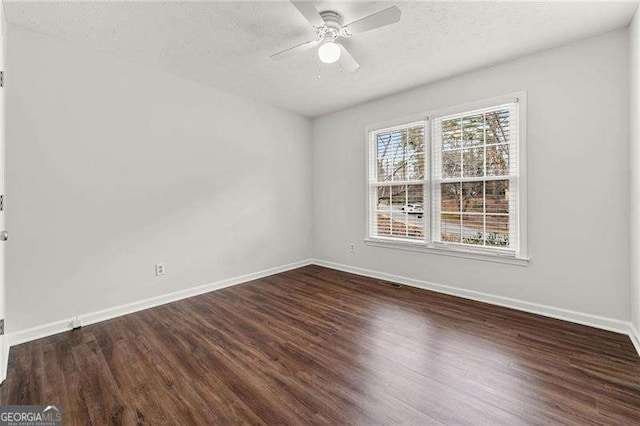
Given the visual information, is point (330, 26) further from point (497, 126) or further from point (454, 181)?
point (454, 181)

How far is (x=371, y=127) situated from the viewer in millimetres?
4266

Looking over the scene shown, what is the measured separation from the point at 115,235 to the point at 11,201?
2.63ft

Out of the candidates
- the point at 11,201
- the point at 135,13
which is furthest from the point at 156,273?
the point at 135,13

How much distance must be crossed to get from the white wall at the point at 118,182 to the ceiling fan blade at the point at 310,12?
6.67 feet

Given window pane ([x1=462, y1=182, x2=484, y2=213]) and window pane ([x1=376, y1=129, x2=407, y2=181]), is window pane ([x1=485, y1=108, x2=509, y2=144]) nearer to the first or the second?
window pane ([x1=462, y1=182, x2=484, y2=213])

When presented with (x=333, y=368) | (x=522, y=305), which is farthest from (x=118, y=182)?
(x=522, y=305)

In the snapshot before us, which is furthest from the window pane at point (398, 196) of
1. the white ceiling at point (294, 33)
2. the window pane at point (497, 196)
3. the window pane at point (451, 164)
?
the white ceiling at point (294, 33)

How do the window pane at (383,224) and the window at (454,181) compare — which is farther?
the window pane at (383,224)

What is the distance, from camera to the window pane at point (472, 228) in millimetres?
3283

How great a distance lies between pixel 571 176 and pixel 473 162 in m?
0.90

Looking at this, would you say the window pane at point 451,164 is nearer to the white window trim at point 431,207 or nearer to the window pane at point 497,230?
the white window trim at point 431,207

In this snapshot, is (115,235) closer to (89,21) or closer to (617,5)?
(89,21)

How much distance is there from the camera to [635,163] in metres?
2.27

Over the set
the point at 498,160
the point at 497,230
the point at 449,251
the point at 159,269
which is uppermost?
the point at 498,160
